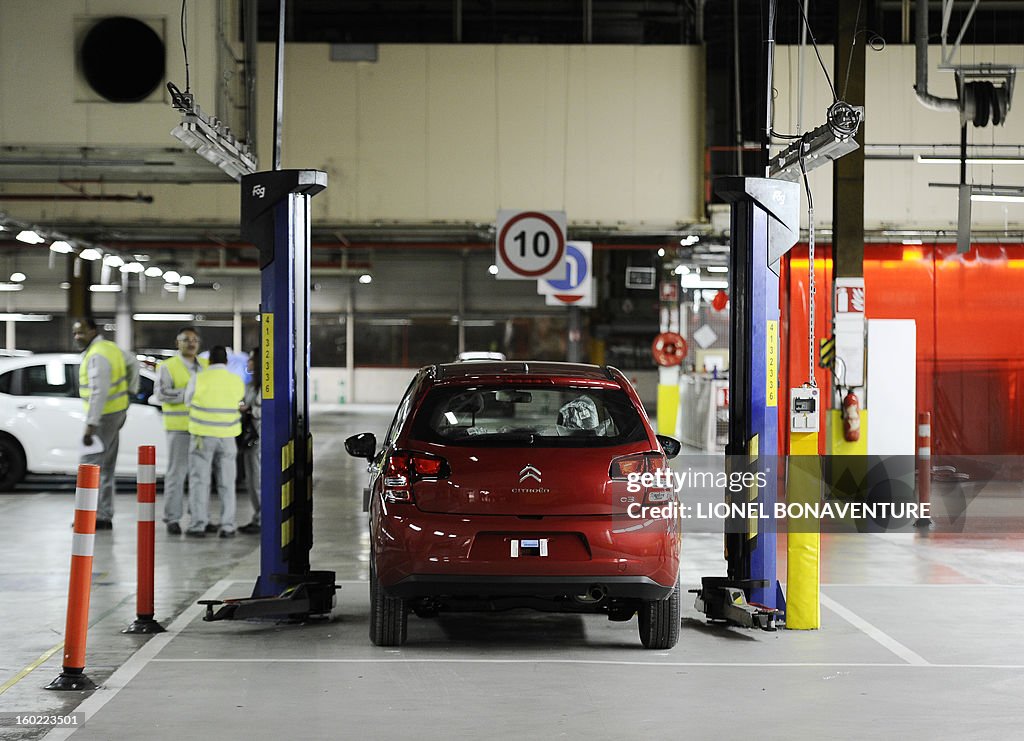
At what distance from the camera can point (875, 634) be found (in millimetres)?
7812

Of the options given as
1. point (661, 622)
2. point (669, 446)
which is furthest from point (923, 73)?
point (661, 622)

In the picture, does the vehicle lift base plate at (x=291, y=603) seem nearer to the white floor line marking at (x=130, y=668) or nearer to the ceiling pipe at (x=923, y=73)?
the white floor line marking at (x=130, y=668)

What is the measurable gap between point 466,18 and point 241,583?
74.7 feet

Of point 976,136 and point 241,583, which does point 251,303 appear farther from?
point 241,583

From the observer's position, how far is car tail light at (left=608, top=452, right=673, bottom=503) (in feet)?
22.5

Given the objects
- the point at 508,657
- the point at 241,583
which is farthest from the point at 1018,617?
the point at 241,583

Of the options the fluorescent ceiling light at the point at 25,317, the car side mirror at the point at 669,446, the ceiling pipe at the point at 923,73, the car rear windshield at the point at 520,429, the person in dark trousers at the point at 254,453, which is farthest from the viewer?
the fluorescent ceiling light at the point at 25,317

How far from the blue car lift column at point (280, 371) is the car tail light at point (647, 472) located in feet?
7.23

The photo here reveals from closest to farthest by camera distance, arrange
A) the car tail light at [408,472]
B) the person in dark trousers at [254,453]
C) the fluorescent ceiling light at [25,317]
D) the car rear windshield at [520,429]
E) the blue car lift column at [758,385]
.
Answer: the car tail light at [408,472], the car rear windshield at [520,429], the blue car lift column at [758,385], the person in dark trousers at [254,453], the fluorescent ceiling light at [25,317]

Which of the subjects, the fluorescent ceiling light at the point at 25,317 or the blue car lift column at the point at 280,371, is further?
the fluorescent ceiling light at the point at 25,317

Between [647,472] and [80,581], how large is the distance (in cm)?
290

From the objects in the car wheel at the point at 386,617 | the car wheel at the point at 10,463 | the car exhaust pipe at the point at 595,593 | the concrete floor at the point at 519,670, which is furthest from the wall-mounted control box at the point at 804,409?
the car wheel at the point at 10,463

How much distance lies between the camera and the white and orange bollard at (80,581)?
20.1 ft

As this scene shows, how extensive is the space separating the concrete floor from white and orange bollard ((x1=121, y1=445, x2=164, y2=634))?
0.52 feet
